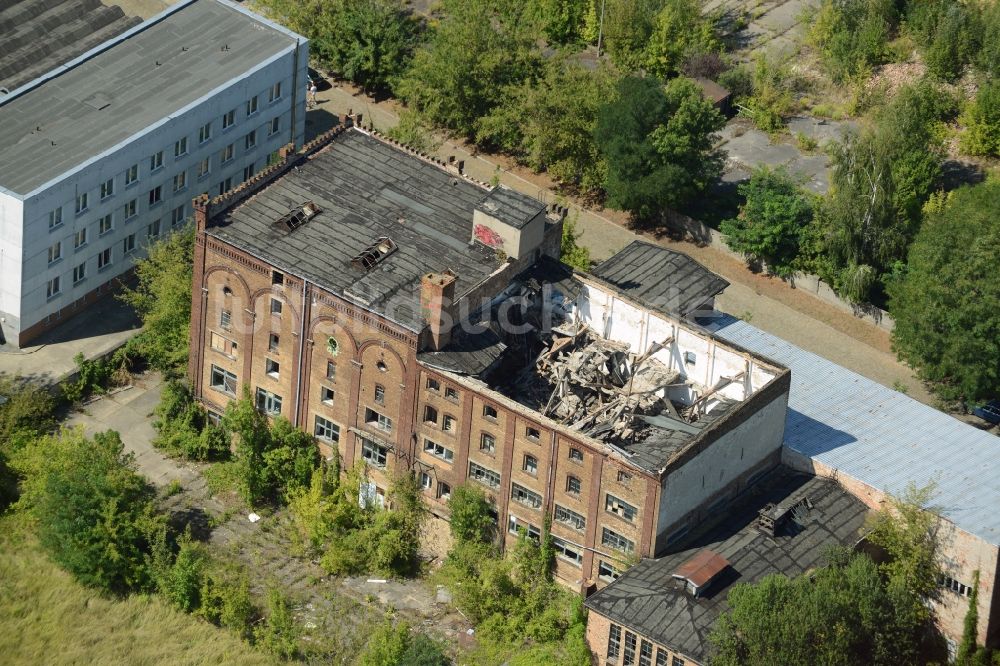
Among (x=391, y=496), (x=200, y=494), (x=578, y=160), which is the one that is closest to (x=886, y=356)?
(x=578, y=160)

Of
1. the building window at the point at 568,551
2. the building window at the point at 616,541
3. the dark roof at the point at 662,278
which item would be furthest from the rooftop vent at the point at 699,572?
the dark roof at the point at 662,278

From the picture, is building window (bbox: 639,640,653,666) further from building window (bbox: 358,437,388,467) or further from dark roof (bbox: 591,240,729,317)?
dark roof (bbox: 591,240,729,317)

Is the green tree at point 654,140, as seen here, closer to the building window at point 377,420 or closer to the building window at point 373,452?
the building window at point 377,420

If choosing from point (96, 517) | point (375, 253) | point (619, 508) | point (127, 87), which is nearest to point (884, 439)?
point (619, 508)

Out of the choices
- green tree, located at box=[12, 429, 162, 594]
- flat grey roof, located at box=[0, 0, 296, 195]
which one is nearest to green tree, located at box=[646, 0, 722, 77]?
flat grey roof, located at box=[0, 0, 296, 195]

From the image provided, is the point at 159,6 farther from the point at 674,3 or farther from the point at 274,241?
the point at 274,241

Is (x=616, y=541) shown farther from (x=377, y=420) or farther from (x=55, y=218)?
(x=55, y=218)
